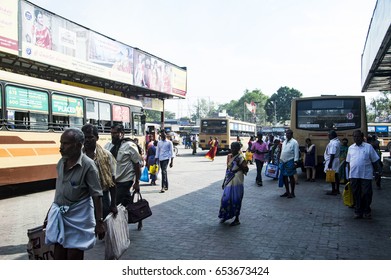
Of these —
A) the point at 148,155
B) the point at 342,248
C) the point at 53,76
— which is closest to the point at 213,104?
the point at 53,76

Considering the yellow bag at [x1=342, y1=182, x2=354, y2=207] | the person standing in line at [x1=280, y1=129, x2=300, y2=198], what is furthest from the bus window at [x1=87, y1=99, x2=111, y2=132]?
the yellow bag at [x1=342, y1=182, x2=354, y2=207]

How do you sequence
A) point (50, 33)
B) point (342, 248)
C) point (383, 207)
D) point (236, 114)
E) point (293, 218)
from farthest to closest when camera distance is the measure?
point (236, 114) → point (50, 33) → point (383, 207) → point (293, 218) → point (342, 248)

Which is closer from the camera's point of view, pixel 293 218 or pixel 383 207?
pixel 293 218

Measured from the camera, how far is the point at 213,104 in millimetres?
106312

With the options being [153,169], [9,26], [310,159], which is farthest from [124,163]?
[9,26]

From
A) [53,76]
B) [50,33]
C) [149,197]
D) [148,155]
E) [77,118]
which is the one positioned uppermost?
[50,33]

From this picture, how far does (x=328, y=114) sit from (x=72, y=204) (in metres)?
11.9

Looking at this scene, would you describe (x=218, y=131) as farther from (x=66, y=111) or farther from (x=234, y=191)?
(x=234, y=191)

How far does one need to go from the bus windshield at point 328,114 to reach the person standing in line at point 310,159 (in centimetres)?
106

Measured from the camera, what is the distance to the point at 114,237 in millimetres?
3916

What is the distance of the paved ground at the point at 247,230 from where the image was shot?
471 centimetres

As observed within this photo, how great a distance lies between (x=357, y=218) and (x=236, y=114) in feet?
322

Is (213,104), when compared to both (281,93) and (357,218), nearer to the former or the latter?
(281,93)

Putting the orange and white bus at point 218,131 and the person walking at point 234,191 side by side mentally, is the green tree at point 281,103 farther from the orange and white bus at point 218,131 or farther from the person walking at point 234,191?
the person walking at point 234,191
